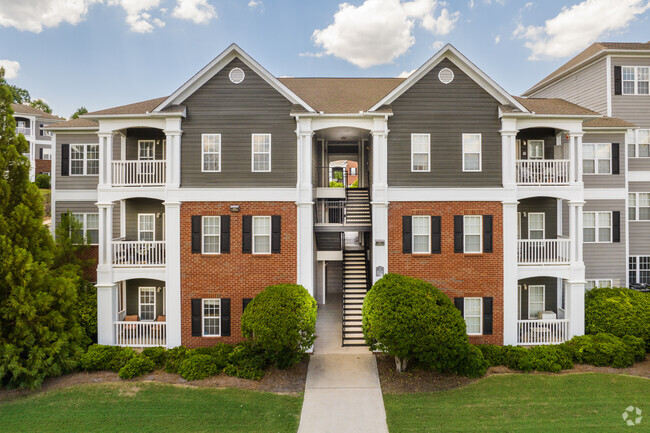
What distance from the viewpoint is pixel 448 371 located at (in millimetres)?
12703

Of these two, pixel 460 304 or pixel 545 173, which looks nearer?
pixel 460 304

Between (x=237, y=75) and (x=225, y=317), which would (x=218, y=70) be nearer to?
(x=237, y=75)

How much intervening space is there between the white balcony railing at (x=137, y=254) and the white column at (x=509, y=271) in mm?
14169

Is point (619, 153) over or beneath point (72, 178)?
over

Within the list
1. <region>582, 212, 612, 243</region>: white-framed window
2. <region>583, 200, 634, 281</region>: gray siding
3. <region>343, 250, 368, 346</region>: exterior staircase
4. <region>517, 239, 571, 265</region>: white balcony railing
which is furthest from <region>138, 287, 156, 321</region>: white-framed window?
<region>582, 212, 612, 243</region>: white-framed window

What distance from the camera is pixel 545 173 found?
1582cm

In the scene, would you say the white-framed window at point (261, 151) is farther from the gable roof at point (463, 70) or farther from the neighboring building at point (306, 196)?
the gable roof at point (463, 70)

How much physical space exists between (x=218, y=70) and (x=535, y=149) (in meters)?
14.7

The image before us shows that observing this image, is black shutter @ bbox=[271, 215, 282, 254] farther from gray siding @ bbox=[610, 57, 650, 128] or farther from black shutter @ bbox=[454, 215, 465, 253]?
gray siding @ bbox=[610, 57, 650, 128]

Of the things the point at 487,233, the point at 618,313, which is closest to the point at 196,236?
the point at 487,233

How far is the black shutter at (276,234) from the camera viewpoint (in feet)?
49.4

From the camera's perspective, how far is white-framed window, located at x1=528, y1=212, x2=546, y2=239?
1698 centimetres

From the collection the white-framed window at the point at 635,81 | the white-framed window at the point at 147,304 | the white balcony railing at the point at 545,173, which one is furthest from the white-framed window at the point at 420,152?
the white-framed window at the point at 147,304

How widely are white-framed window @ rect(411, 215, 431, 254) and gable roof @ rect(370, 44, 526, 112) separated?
4963mm
